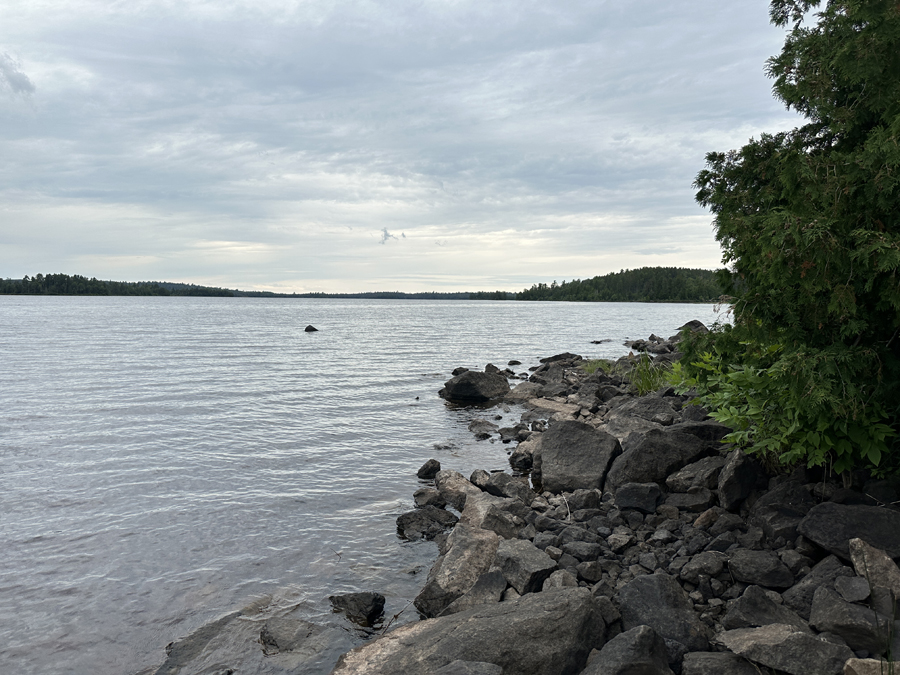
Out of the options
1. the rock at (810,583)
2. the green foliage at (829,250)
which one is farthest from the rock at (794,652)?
the green foliage at (829,250)

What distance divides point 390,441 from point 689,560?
36.6ft

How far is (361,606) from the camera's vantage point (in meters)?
7.48

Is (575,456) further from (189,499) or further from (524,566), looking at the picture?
(189,499)

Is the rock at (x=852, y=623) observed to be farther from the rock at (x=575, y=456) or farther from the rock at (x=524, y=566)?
the rock at (x=575, y=456)

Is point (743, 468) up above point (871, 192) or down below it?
below

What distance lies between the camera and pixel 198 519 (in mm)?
10773

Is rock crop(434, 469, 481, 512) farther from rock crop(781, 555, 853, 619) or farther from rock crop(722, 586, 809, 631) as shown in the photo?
rock crop(781, 555, 853, 619)

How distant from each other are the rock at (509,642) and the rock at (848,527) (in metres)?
2.79

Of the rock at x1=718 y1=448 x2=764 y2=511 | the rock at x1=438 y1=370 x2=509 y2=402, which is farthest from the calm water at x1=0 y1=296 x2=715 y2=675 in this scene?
the rock at x1=718 y1=448 x2=764 y2=511

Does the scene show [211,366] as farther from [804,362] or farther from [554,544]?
[804,362]

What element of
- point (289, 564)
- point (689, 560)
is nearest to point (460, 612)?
point (689, 560)

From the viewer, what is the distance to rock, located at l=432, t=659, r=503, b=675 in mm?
4746

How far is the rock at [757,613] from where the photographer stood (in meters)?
5.39

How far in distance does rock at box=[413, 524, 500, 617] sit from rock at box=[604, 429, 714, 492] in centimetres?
298
